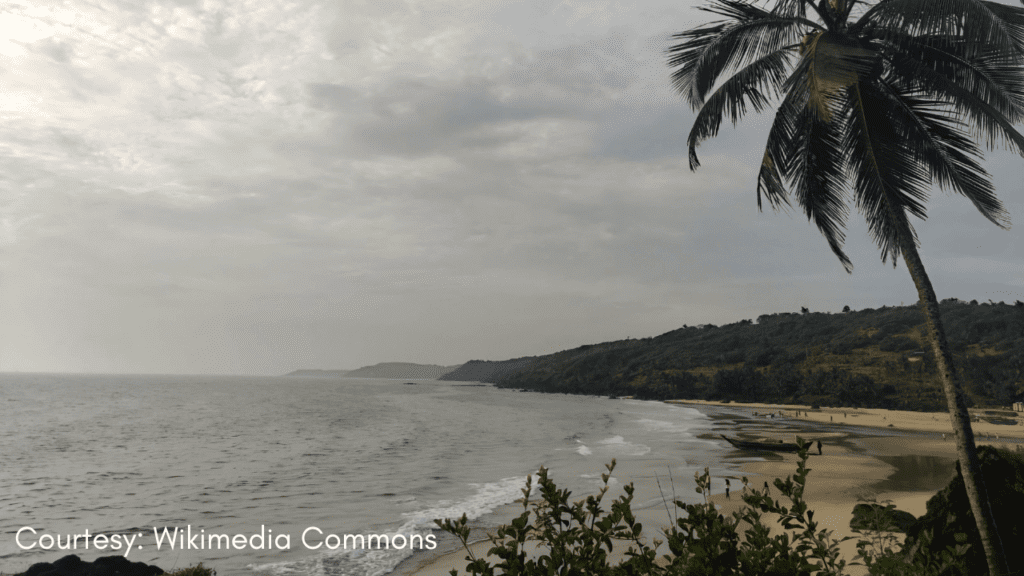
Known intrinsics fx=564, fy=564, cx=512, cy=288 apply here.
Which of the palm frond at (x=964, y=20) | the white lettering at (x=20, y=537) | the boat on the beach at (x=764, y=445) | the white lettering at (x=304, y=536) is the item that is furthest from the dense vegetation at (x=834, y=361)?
the white lettering at (x=20, y=537)

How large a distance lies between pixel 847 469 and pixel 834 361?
196ft

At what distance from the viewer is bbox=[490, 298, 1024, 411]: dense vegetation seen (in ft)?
192

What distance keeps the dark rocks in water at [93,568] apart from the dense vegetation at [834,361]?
212 feet

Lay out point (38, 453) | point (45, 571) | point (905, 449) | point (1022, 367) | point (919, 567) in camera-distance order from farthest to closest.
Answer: point (1022, 367)
point (38, 453)
point (905, 449)
point (45, 571)
point (919, 567)

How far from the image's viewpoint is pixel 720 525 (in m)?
2.66

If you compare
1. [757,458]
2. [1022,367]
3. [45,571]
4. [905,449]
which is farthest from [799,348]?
[45,571]

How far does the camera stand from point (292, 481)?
2631 cm

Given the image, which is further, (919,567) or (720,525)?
(919,567)

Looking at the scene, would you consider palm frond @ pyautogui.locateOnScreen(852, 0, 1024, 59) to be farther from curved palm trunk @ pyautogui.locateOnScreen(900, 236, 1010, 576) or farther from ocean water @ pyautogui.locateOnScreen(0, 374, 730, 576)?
ocean water @ pyautogui.locateOnScreen(0, 374, 730, 576)

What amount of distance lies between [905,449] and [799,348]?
61.5 m

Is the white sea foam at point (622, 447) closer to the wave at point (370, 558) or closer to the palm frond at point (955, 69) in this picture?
the wave at point (370, 558)

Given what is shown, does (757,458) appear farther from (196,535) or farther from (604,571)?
(604,571)

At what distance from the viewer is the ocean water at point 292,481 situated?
15562 mm

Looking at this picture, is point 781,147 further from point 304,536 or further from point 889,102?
point 304,536
